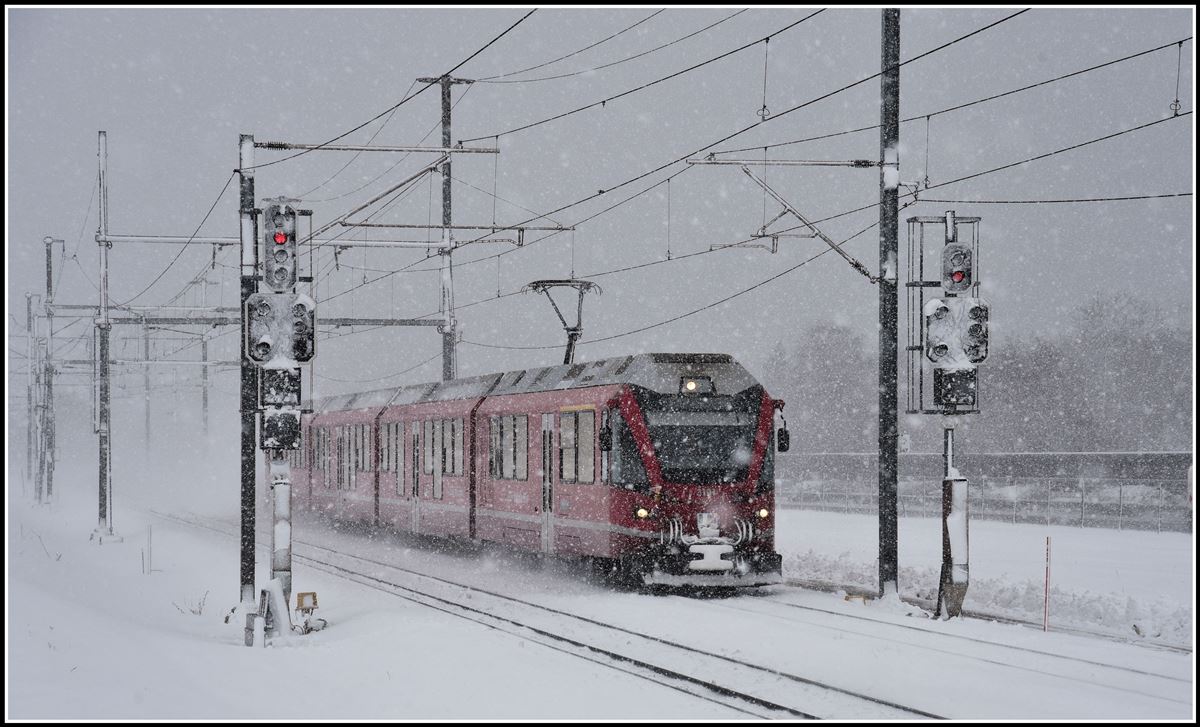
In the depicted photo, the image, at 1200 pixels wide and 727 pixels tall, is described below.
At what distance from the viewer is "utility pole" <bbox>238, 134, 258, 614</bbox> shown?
49.6ft

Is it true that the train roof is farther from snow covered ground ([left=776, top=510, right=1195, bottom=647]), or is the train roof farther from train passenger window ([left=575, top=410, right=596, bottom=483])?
snow covered ground ([left=776, top=510, right=1195, bottom=647])

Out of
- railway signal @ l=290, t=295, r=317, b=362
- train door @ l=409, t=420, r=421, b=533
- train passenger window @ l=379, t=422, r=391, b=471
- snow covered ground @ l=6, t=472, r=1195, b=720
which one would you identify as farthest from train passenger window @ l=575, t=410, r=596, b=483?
train passenger window @ l=379, t=422, r=391, b=471

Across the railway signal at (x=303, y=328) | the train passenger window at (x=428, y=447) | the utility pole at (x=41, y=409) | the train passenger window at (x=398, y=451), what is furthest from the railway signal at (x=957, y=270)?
the utility pole at (x=41, y=409)

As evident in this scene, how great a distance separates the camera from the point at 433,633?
14078 millimetres

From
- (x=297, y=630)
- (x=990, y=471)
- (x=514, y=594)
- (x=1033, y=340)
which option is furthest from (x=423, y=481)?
(x=1033, y=340)

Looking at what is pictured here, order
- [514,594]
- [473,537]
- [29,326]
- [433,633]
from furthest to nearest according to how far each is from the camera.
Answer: [29,326]
[473,537]
[514,594]
[433,633]

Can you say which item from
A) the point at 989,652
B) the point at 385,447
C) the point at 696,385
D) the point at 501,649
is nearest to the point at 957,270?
the point at 696,385

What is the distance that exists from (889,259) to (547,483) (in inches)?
253

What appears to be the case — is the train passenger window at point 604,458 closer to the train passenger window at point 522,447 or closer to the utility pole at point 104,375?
the train passenger window at point 522,447

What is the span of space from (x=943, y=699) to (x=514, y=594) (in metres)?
8.77

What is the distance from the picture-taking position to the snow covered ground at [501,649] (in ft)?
32.1

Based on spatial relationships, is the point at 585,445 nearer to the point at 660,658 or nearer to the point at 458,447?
the point at 458,447

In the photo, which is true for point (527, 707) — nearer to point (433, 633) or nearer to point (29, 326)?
point (433, 633)

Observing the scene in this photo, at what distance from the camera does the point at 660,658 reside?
1234 centimetres
